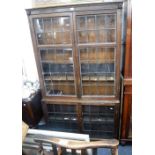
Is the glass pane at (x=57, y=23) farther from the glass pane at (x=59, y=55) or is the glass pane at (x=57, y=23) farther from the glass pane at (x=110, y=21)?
the glass pane at (x=110, y=21)

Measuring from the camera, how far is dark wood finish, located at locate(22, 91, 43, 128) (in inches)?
75.6

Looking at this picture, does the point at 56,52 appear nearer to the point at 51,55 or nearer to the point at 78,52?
the point at 51,55

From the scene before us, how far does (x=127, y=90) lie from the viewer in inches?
64.6

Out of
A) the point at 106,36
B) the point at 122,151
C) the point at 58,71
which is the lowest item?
the point at 122,151

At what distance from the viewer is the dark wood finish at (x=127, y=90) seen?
143 centimetres

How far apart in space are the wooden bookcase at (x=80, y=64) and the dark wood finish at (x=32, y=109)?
13cm

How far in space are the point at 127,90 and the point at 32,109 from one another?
1145 mm

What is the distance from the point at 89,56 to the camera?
67.4 inches

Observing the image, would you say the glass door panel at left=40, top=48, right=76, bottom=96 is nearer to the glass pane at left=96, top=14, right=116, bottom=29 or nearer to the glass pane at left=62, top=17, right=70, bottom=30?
the glass pane at left=62, top=17, right=70, bottom=30

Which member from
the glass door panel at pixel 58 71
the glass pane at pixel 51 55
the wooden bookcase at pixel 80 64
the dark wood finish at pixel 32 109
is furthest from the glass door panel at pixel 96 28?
the dark wood finish at pixel 32 109

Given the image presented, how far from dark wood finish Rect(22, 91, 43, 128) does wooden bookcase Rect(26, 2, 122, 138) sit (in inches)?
5.0

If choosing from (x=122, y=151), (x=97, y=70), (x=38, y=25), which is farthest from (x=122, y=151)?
(x=38, y=25)
